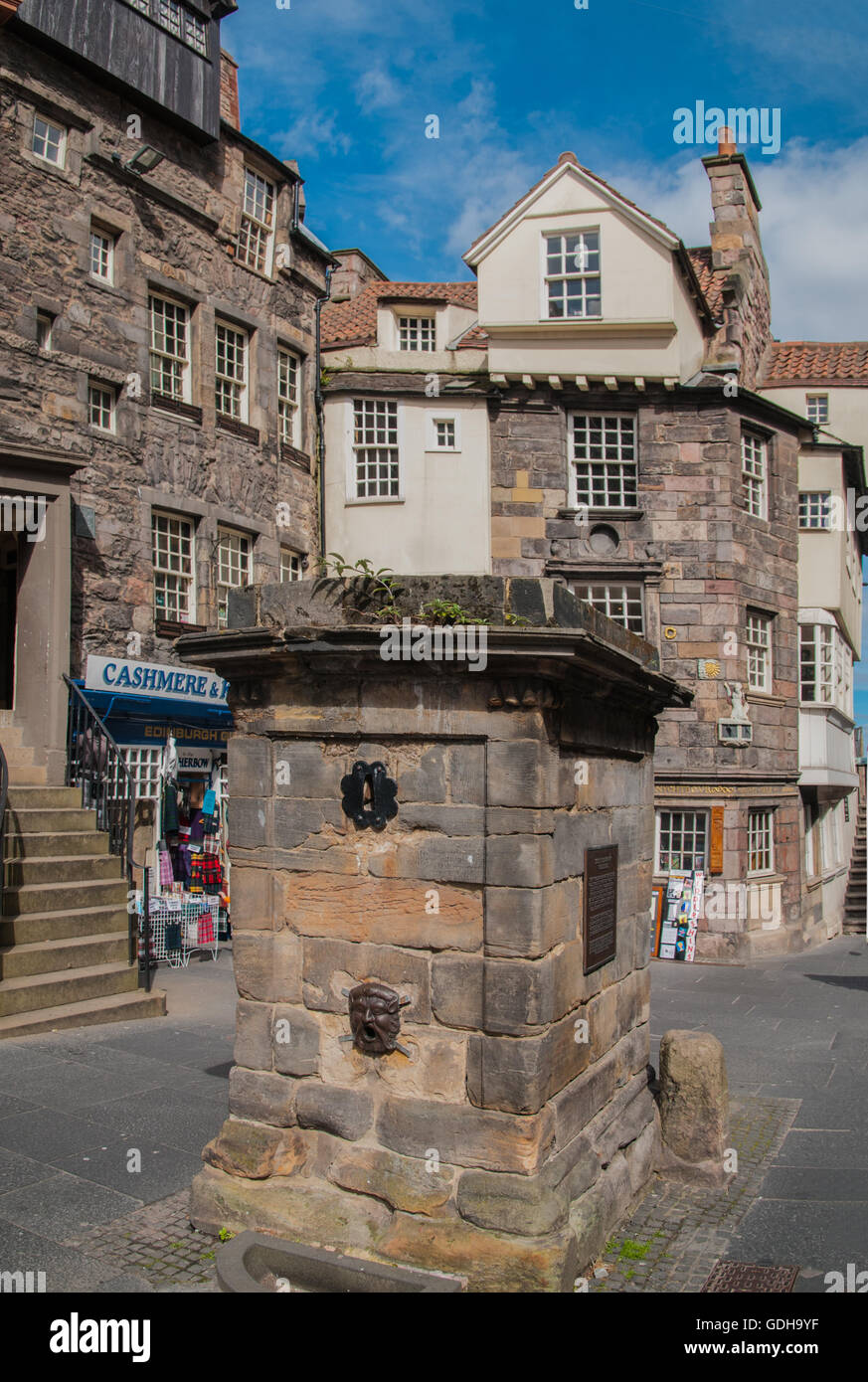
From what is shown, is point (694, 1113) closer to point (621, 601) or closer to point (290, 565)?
point (621, 601)

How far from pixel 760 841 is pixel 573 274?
10.6 m

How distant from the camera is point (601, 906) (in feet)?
20.2

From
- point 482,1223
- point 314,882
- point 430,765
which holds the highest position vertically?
point 430,765

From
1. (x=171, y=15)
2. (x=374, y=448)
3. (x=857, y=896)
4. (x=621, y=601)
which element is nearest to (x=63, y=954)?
(x=621, y=601)

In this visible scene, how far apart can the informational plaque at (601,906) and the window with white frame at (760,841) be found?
13.6 metres

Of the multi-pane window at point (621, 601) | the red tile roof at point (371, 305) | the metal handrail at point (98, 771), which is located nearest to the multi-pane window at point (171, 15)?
the red tile roof at point (371, 305)

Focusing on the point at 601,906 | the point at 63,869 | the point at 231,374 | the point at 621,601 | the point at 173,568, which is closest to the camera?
the point at 601,906

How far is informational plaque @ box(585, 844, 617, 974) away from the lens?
594 centimetres

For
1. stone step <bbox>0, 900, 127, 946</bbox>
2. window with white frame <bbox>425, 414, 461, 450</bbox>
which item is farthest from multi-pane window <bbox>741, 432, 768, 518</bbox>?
stone step <bbox>0, 900, 127, 946</bbox>

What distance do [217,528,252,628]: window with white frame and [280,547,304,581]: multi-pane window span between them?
0.96 m

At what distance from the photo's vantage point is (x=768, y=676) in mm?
20031
